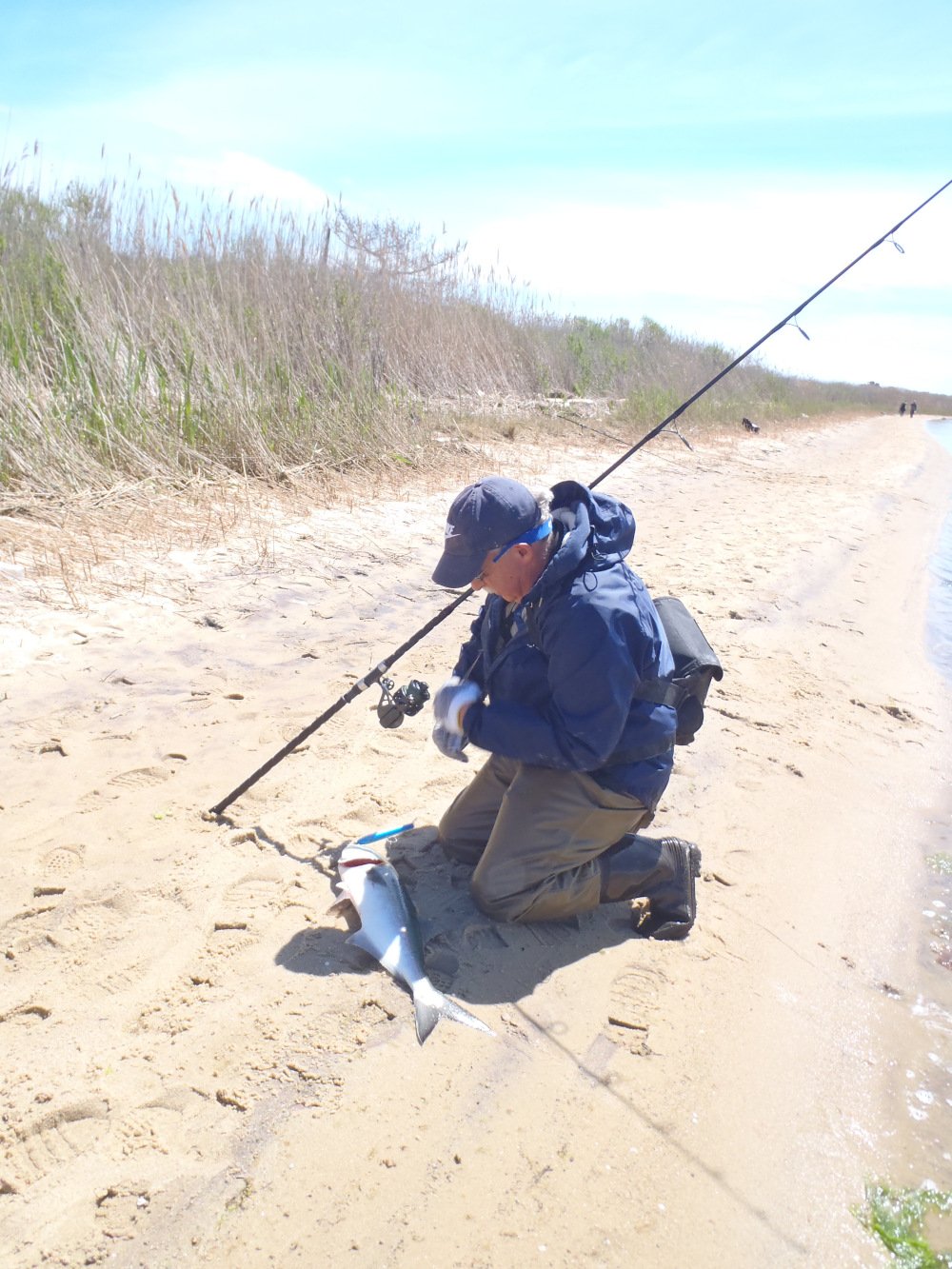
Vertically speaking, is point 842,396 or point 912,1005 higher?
point 842,396

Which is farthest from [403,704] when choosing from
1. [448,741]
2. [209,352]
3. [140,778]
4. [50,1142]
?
[209,352]

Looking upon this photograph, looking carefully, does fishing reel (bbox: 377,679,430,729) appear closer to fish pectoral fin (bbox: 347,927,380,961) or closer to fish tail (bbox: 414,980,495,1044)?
fish pectoral fin (bbox: 347,927,380,961)

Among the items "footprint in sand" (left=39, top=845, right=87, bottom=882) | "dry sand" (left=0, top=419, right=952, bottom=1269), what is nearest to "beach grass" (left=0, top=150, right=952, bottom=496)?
"dry sand" (left=0, top=419, right=952, bottom=1269)

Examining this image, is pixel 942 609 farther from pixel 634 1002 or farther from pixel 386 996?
pixel 386 996

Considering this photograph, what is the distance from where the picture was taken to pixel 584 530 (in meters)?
2.75

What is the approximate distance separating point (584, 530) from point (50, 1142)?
6.72 ft

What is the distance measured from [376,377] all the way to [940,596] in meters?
6.13

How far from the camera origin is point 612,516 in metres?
2.89

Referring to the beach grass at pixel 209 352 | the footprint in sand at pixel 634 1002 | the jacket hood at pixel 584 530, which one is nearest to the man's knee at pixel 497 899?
the footprint in sand at pixel 634 1002

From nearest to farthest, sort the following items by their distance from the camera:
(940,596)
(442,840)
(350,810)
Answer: (442,840)
(350,810)
(940,596)

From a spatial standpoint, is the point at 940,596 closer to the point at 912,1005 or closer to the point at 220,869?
the point at 912,1005

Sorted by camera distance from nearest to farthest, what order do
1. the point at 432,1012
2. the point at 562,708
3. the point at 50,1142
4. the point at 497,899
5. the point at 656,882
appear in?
1. the point at 50,1142
2. the point at 432,1012
3. the point at 562,708
4. the point at 497,899
5. the point at 656,882

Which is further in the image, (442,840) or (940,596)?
(940,596)

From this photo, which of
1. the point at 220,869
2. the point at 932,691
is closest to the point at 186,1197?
the point at 220,869
